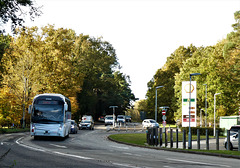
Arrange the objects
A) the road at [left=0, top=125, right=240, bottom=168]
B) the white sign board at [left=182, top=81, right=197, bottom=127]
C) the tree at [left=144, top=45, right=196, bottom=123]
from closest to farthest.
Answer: the road at [left=0, top=125, right=240, bottom=168]
the white sign board at [left=182, top=81, right=197, bottom=127]
the tree at [left=144, top=45, right=196, bottom=123]

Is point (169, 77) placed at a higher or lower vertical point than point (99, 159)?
higher

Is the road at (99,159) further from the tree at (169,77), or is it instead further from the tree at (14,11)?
the tree at (169,77)

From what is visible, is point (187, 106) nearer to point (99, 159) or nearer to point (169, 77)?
point (99, 159)

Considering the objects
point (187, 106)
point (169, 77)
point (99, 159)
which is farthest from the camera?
point (169, 77)

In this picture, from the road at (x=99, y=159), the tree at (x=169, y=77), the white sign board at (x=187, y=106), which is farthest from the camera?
the tree at (x=169, y=77)

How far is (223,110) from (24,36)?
33.6m

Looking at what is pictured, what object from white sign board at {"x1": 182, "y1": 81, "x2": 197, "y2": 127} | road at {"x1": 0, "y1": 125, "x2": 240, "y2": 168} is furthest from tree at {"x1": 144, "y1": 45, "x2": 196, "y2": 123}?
road at {"x1": 0, "y1": 125, "x2": 240, "y2": 168}

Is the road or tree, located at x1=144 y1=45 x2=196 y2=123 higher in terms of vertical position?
tree, located at x1=144 y1=45 x2=196 y2=123

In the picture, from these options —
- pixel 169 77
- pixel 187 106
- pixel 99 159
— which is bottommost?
pixel 99 159

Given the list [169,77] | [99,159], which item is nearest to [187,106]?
[99,159]

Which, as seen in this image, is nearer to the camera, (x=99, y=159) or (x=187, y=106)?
(x=99, y=159)

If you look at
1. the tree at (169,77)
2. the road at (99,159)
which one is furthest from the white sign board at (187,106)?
the tree at (169,77)

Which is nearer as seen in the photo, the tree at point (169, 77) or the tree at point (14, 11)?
the tree at point (14, 11)

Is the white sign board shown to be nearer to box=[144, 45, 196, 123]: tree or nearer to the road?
the road
